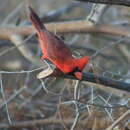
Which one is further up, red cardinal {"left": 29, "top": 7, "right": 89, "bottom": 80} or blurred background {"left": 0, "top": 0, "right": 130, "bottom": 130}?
red cardinal {"left": 29, "top": 7, "right": 89, "bottom": 80}

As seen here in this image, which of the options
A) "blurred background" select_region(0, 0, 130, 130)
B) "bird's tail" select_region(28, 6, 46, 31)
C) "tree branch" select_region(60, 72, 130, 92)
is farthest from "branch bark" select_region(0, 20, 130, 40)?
"bird's tail" select_region(28, 6, 46, 31)

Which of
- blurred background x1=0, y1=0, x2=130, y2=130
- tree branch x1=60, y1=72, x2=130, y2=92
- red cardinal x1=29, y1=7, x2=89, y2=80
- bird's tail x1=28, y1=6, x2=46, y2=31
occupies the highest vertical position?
bird's tail x1=28, y1=6, x2=46, y2=31

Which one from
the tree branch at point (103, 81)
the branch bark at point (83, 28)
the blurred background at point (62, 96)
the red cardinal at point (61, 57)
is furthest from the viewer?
the branch bark at point (83, 28)

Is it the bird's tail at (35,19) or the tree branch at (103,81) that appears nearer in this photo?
the bird's tail at (35,19)

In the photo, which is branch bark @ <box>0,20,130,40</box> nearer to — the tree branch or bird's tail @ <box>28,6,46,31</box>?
the tree branch

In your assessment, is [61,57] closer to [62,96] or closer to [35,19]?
[35,19]

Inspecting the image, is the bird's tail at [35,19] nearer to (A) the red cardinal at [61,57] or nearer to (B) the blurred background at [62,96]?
(A) the red cardinal at [61,57]

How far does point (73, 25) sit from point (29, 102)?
2.44 feet

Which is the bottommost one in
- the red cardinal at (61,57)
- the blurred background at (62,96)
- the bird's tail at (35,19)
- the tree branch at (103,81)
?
the blurred background at (62,96)

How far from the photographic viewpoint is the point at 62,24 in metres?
3.84

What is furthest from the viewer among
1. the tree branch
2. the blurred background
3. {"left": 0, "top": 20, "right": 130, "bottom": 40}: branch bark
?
{"left": 0, "top": 20, "right": 130, "bottom": 40}: branch bark

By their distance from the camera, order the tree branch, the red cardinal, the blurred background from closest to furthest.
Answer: the red cardinal
the tree branch
the blurred background

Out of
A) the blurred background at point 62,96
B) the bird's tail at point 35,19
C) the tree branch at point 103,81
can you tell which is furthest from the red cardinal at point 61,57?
the blurred background at point 62,96

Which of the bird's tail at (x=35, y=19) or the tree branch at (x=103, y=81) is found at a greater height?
the bird's tail at (x=35, y=19)
